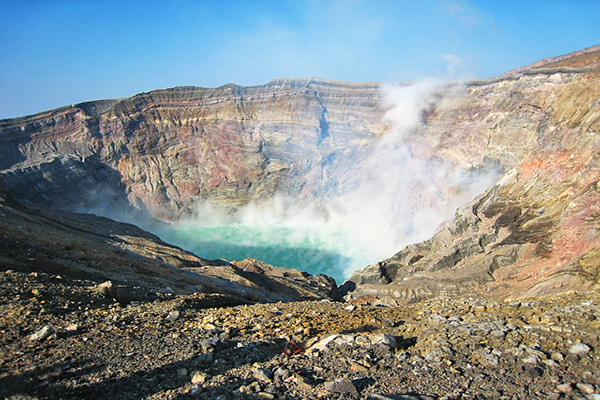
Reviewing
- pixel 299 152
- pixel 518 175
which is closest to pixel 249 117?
pixel 299 152

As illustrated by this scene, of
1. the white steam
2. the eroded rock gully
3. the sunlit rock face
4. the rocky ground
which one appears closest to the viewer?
the rocky ground

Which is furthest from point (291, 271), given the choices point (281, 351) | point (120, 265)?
point (281, 351)

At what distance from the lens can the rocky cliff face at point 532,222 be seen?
2012 cm

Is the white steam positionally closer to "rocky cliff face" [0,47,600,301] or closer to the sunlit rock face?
"rocky cliff face" [0,47,600,301]

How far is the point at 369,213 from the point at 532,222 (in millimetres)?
31904

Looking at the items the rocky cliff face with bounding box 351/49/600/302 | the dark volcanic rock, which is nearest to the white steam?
the rocky cliff face with bounding box 351/49/600/302

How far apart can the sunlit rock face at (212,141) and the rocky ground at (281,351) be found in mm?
53386

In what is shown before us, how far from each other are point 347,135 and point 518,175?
3610 cm

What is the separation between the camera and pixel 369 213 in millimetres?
57188

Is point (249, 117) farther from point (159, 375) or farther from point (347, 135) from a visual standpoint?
point (159, 375)

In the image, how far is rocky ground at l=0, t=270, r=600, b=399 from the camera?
6520 mm

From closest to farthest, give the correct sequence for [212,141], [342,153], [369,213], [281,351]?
[281,351]
[369,213]
[342,153]
[212,141]

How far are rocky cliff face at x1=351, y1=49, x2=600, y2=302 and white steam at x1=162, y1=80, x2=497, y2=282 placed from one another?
10285mm

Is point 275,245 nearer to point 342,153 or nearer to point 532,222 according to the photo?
point 342,153
